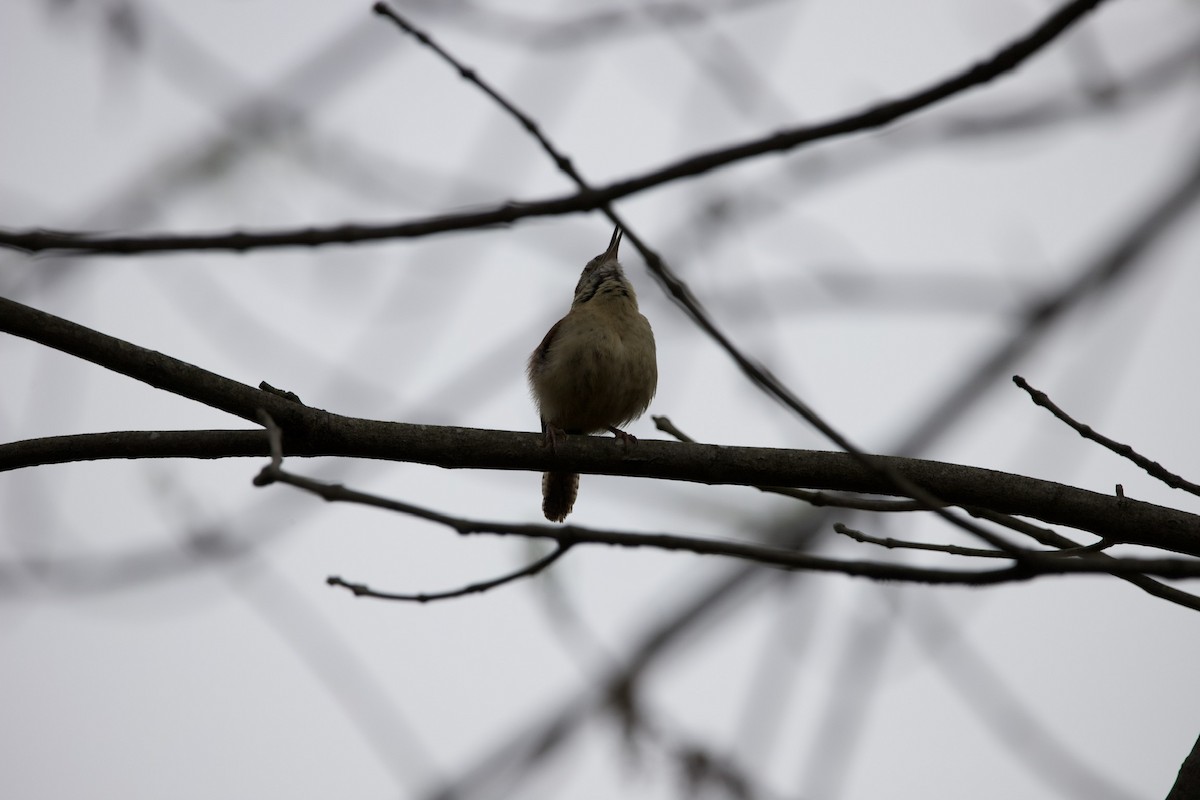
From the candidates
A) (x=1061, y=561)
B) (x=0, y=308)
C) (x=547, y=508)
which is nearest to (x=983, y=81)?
(x=1061, y=561)

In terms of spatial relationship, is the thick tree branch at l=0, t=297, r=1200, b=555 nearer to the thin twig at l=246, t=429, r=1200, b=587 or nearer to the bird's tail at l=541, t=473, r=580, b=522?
the thin twig at l=246, t=429, r=1200, b=587

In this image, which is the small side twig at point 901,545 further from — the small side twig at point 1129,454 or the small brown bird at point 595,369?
the small brown bird at point 595,369

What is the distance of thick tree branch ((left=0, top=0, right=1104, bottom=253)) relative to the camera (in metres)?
1.63

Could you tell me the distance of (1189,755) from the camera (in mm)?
2297

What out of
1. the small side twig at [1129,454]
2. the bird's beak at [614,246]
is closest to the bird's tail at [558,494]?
the bird's beak at [614,246]

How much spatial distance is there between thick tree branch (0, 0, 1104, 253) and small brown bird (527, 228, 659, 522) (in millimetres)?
2807

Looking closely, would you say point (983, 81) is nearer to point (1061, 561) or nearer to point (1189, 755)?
point (1061, 561)

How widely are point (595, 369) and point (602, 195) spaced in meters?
2.98

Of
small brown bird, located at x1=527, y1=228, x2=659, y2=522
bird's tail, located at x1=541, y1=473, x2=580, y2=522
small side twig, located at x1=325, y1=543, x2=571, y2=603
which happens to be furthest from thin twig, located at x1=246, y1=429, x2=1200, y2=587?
bird's tail, located at x1=541, y1=473, x2=580, y2=522

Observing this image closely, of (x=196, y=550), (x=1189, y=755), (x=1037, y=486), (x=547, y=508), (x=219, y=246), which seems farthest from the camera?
(x=547, y=508)

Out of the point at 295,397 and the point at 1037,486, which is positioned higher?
the point at 295,397

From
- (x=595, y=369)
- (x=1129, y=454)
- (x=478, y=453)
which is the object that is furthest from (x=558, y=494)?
(x=1129, y=454)

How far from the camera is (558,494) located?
5285 millimetres

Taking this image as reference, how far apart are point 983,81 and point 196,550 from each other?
2635 millimetres
